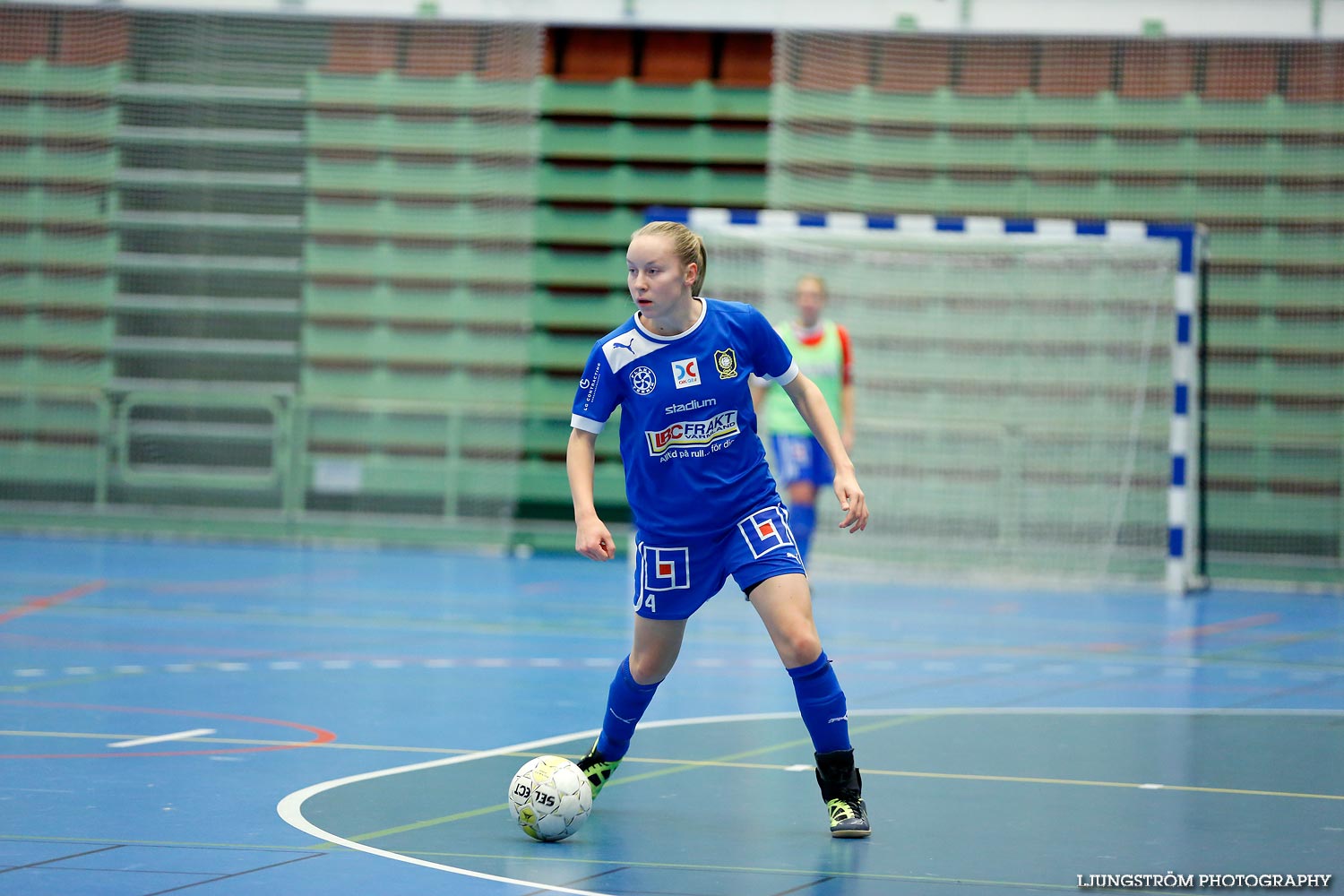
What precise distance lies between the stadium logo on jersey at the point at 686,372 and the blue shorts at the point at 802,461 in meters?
6.45

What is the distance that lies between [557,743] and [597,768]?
111 cm

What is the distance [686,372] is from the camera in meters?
4.93

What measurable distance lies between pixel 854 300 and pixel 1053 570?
9.39 feet

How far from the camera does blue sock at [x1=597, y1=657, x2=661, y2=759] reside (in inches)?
201

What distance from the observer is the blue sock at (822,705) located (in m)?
4.83

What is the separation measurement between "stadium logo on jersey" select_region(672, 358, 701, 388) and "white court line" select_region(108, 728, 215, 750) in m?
2.48

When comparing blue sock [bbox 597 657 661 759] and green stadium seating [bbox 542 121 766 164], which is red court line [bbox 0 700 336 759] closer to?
blue sock [bbox 597 657 661 759]

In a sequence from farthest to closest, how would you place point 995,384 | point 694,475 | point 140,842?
1. point 995,384
2. point 694,475
3. point 140,842

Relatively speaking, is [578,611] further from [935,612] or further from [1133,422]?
[1133,422]

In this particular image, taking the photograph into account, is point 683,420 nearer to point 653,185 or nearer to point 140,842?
point 140,842

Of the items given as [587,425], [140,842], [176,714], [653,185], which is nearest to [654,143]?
[653,185]

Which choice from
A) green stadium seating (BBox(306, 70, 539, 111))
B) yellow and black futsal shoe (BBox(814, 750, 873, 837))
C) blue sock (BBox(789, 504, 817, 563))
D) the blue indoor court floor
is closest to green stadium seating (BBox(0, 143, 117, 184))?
green stadium seating (BBox(306, 70, 539, 111))

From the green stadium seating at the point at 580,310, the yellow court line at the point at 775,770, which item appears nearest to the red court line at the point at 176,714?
the yellow court line at the point at 775,770

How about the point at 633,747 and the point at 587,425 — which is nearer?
the point at 587,425
